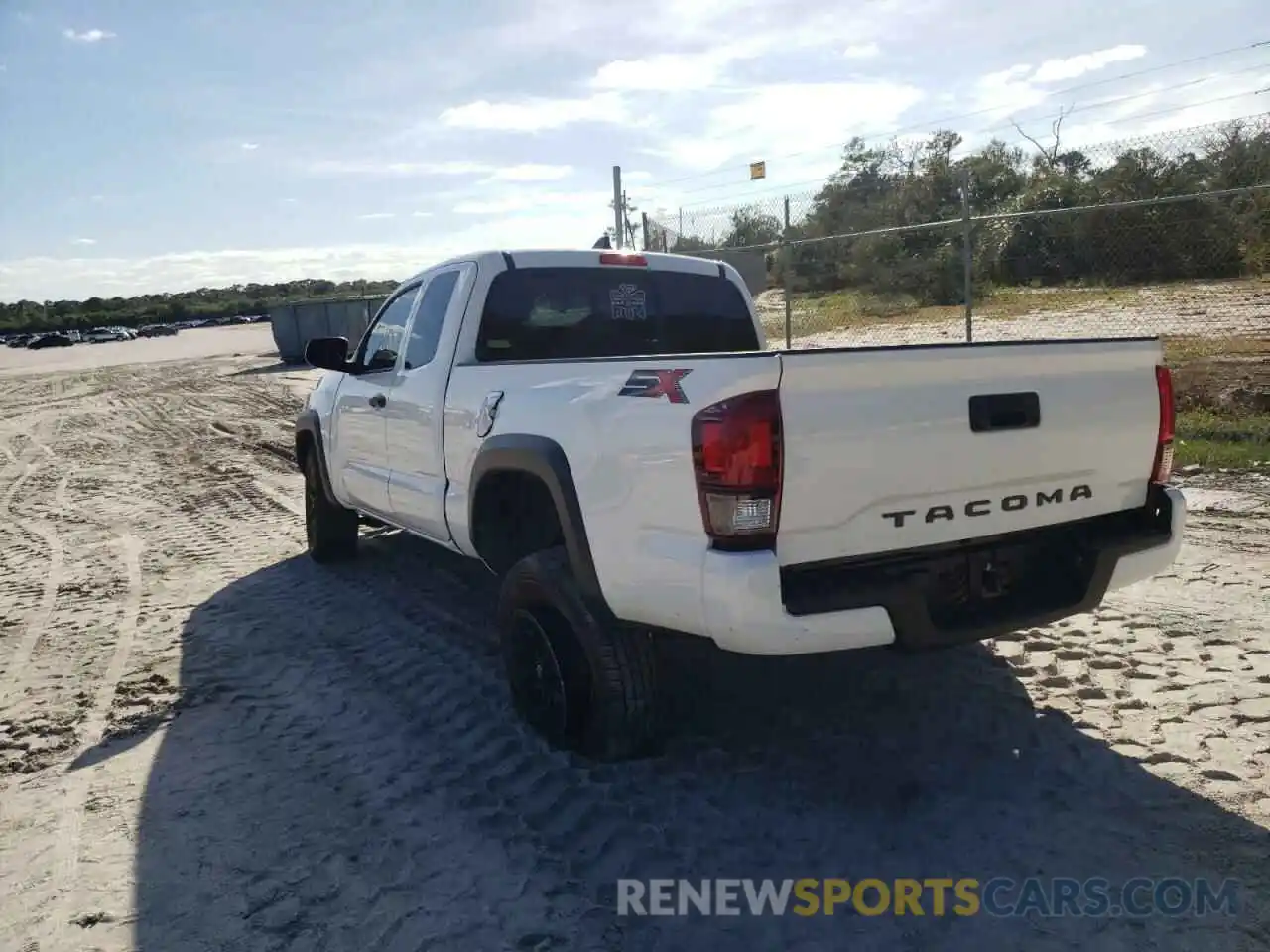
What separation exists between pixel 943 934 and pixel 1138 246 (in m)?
10.4

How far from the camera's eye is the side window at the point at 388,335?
5363 millimetres

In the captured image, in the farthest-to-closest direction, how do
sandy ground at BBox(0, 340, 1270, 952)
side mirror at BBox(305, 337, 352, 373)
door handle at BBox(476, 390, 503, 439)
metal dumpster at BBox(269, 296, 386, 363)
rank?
metal dumpster at BBox(269, 296, 386, 363) → side mirror at BBox(305, 337, 352, 373) → door handle at BBox(476, 390, 503, 439) → sandy ground at BBox(0, 340, 1270, 952)

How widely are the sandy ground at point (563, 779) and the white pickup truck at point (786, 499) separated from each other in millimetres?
495

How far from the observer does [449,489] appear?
14.7 feet

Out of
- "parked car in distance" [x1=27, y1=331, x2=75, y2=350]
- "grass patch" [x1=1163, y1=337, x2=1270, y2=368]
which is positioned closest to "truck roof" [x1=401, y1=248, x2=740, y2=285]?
"grass patch" [x1=1163, y1=337, x2=1270, y2=368]

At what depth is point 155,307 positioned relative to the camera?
109m

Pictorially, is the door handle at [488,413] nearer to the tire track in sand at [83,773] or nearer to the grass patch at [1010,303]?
the tire track in sand at [83,773]

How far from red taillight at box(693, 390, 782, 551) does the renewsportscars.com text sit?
0.98 meters

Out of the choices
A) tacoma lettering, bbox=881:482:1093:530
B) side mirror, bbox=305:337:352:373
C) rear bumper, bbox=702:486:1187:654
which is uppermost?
side mirror, bbox=305:337:352:373

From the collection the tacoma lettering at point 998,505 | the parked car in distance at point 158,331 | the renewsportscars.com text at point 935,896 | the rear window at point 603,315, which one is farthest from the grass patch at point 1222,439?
the parked car in distance at point 158,331

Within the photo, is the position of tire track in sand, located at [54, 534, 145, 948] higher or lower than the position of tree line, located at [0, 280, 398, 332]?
lower

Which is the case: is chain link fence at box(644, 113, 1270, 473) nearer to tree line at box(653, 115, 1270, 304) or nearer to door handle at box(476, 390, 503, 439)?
tree line at box(653, 115, 1270, 304)

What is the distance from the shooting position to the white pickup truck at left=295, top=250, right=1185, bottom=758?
2.92 meters

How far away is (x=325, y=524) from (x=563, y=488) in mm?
3620
